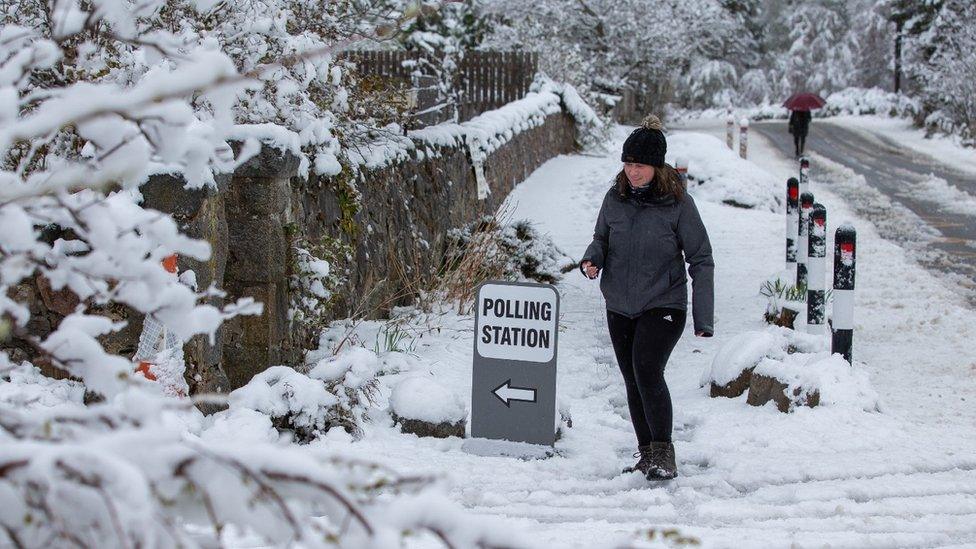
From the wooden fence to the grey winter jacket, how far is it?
3.88m

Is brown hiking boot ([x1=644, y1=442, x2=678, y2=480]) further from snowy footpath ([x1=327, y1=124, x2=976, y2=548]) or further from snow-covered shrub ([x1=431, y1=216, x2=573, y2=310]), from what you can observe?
snow-covered shrub ([x1=431, y1=216, x2=573, y2=310])

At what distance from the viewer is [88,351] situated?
5.47ft

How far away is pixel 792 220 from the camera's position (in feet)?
31.4

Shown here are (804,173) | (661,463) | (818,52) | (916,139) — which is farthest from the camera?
(818,52)

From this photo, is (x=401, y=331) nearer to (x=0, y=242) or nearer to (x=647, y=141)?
(x=647, y=141)

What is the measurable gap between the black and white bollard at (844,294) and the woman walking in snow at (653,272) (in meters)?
1.63

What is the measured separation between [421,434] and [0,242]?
3.83 m

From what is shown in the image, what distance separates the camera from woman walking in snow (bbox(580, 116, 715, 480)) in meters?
4.90

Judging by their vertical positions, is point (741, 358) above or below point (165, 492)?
below

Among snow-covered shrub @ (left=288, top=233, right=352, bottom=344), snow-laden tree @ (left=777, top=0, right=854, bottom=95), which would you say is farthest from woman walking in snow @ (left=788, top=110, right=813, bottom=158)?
snow-laden tree @ (left=777, top=0, right=854, bottom=95)

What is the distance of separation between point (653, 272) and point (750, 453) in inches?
39.8

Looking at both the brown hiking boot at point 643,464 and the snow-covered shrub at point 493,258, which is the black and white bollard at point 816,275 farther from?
the brown hiking boot at point 643,464

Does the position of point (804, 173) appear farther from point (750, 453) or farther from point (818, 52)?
point (818, 52)

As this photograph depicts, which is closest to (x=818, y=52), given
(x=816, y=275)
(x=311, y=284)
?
(x=816, y=275)
